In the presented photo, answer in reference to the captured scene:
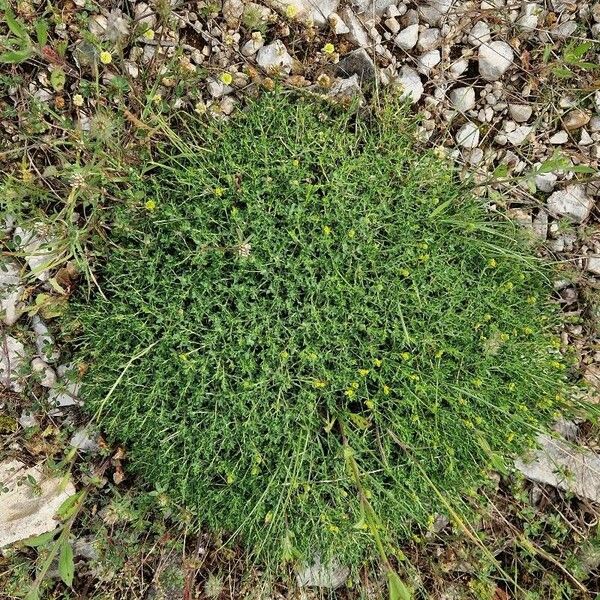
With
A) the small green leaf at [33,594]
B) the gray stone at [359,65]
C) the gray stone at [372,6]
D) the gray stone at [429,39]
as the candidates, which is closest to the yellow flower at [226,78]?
the gray stone at [359,65]

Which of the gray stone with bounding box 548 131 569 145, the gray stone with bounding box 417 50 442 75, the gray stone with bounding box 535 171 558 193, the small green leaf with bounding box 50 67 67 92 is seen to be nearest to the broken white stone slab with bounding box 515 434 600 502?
the gray stone with bounding box 535 171 558 193

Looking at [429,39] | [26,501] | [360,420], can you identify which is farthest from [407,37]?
[26,501]

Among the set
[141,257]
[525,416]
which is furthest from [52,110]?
[525,416]

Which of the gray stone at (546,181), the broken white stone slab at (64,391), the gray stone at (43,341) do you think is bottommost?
the broken white stone slab at (64,391)

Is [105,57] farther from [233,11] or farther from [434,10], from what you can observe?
[434,10]

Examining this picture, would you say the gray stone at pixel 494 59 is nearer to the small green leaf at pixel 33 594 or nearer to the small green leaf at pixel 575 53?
the small green leaf at pixel 575 53

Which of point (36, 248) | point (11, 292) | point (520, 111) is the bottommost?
point (11, 292)
